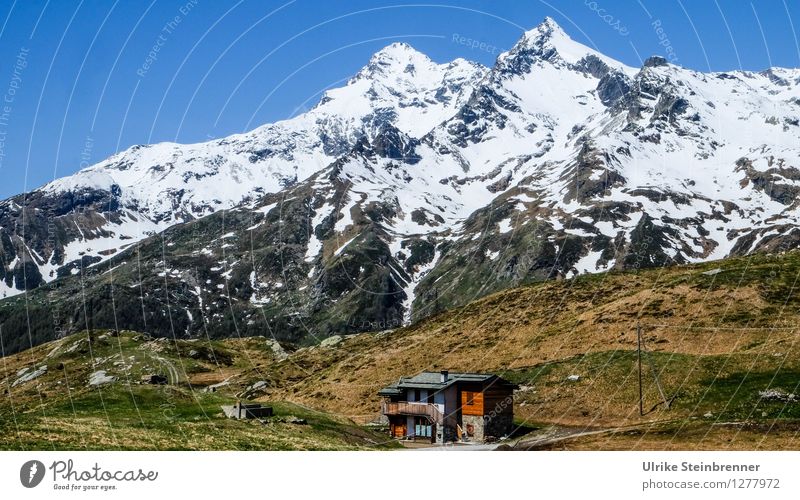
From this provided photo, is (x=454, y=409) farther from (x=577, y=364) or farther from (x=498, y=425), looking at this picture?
(x=577, y=364)

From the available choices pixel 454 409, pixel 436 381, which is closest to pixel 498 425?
pixel 454 409

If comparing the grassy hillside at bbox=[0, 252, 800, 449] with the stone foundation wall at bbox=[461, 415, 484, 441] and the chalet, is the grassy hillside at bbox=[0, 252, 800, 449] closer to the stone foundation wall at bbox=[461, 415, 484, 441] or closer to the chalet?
the chalet

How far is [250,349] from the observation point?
17988 centimetres

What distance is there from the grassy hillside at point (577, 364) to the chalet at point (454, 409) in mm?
6838

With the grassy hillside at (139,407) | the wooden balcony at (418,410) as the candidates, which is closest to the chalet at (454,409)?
the wooden balcony at (418,410)

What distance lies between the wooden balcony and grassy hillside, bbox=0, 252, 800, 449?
6.30m

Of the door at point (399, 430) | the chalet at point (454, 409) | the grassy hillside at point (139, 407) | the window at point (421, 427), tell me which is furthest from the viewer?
the door at point (399, 430)

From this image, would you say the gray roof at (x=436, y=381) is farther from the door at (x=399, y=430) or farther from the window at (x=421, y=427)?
the window at (x=421, y=427)

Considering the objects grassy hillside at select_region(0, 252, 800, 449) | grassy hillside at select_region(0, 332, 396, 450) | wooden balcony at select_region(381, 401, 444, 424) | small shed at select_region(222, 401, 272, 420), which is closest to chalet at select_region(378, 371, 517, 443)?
wooden balcony at select_region(381, 401, 444, 424)

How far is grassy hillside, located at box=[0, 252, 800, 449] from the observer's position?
222 ft

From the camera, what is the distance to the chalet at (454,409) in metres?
79.9

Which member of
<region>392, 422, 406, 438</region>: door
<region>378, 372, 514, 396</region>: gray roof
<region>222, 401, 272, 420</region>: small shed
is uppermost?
<region>378, 372, 514, 396</region>: gray roof

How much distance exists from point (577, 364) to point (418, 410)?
95.2 ft
